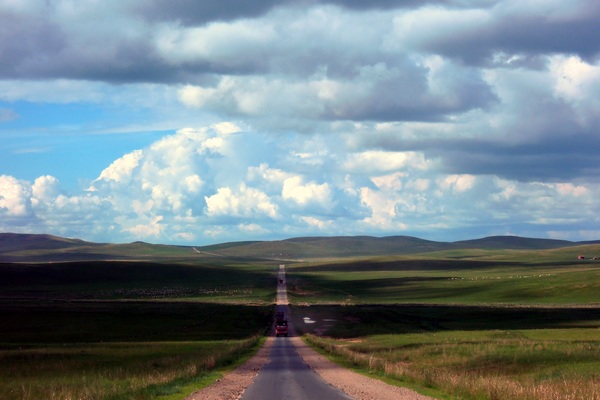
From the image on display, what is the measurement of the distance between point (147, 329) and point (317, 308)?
3917cm

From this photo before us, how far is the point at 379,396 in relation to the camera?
88.0 feet

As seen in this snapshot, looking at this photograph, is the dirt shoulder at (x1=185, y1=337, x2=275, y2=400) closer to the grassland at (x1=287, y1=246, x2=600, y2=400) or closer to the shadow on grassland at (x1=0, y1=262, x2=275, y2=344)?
the grassland at (x1=287, y1=246, x2=600, y2=400)

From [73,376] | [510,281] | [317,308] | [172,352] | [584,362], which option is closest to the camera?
[73,376]

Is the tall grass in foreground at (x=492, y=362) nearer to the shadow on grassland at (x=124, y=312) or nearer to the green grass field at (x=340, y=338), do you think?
the green grass field at (x=340, y=338)

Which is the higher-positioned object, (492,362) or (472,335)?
(492,362)

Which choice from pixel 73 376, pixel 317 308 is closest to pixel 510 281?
pixel 317 308

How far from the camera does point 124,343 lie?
197 ft

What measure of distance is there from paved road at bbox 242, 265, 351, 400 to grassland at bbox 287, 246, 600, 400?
11.9 ft

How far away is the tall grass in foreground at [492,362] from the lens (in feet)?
89.9

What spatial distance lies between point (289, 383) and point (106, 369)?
47.0ft

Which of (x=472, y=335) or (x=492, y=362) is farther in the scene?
(x=472, y=335)

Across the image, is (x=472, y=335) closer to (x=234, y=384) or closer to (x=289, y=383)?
(x=289, y=383)

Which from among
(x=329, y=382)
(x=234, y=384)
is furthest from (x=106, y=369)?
(x=329, y=382)

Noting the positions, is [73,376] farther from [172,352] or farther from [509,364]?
[509,364]
